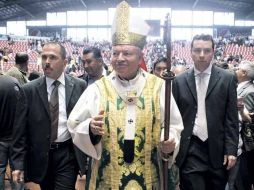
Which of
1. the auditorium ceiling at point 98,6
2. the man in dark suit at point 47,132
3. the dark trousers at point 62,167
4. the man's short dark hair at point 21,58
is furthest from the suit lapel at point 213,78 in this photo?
the auditorium ceiling at point 98,6

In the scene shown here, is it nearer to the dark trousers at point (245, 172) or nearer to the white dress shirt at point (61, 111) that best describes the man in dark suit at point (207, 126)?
the white dress shirt at point (61, 111)

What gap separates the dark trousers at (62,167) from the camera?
312 centimetres

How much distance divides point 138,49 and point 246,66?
2.18m

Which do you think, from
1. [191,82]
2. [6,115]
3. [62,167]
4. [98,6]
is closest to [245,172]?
[191,82]

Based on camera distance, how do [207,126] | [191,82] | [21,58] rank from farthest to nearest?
[21,58]
[191,82]
[207,126]

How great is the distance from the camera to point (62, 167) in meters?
3.14

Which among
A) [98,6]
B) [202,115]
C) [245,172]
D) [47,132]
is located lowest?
[245,172]

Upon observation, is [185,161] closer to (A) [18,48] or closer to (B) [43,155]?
(B) [43,155]

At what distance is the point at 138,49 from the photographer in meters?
2.46

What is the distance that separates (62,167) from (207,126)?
44.7 inches

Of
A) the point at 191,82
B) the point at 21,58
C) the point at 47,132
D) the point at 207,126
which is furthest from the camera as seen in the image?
the point at 21,58

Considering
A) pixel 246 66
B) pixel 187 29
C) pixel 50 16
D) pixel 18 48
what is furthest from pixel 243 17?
pixel 246 66

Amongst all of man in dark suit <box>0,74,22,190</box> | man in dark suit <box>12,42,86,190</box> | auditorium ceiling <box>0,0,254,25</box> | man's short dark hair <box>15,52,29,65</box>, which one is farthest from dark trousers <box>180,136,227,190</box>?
auditorium ceiling <box>0,0,254,25</box>

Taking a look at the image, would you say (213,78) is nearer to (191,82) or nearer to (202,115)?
(191,82)
